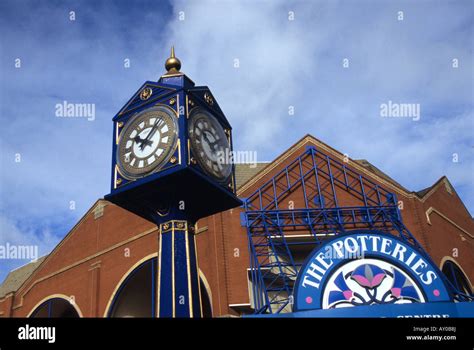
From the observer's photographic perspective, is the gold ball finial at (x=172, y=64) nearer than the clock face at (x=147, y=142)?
No

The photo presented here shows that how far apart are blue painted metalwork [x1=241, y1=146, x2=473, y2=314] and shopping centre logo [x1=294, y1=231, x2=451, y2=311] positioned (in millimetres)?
5017

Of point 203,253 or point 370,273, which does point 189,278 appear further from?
point 203,253

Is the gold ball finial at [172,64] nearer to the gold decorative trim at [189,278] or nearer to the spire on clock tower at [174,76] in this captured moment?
the spire on clock tower at [174,76]

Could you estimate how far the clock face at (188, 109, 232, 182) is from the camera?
9.24 metres

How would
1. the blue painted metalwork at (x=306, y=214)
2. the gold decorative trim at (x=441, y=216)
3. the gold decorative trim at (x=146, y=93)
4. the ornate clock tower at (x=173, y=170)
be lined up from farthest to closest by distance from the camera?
→ the gold decorative trim at (x=441, y=216)
the blue painted metalwork at (x=306, y=214)
the gold decorative trim at (x=146, y=93)
the ornate clock tower at (x=173, y=170)

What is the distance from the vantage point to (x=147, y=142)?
9.27 meters

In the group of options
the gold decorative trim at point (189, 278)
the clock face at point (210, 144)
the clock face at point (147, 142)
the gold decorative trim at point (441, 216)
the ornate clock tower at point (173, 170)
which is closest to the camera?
the gold decorative trim at point (189, 278)

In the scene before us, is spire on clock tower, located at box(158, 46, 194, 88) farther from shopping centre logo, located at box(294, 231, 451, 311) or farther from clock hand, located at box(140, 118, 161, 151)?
shopping centre logo, located at box(294, 231, 451, 311)

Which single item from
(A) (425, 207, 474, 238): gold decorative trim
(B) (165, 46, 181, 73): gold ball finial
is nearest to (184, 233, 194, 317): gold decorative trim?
(B) (165, 46, 181, 73): gold ball finial

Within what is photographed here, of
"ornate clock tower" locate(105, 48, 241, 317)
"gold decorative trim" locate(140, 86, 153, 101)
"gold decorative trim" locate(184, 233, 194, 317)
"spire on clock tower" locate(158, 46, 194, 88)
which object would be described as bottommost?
"gold decorative trim" locate(184, 233, 194, 317)

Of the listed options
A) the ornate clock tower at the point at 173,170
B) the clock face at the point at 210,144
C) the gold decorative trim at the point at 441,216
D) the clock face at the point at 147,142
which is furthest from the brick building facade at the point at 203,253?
the clock face at the point at 147,142

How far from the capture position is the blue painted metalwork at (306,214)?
18.5 m
